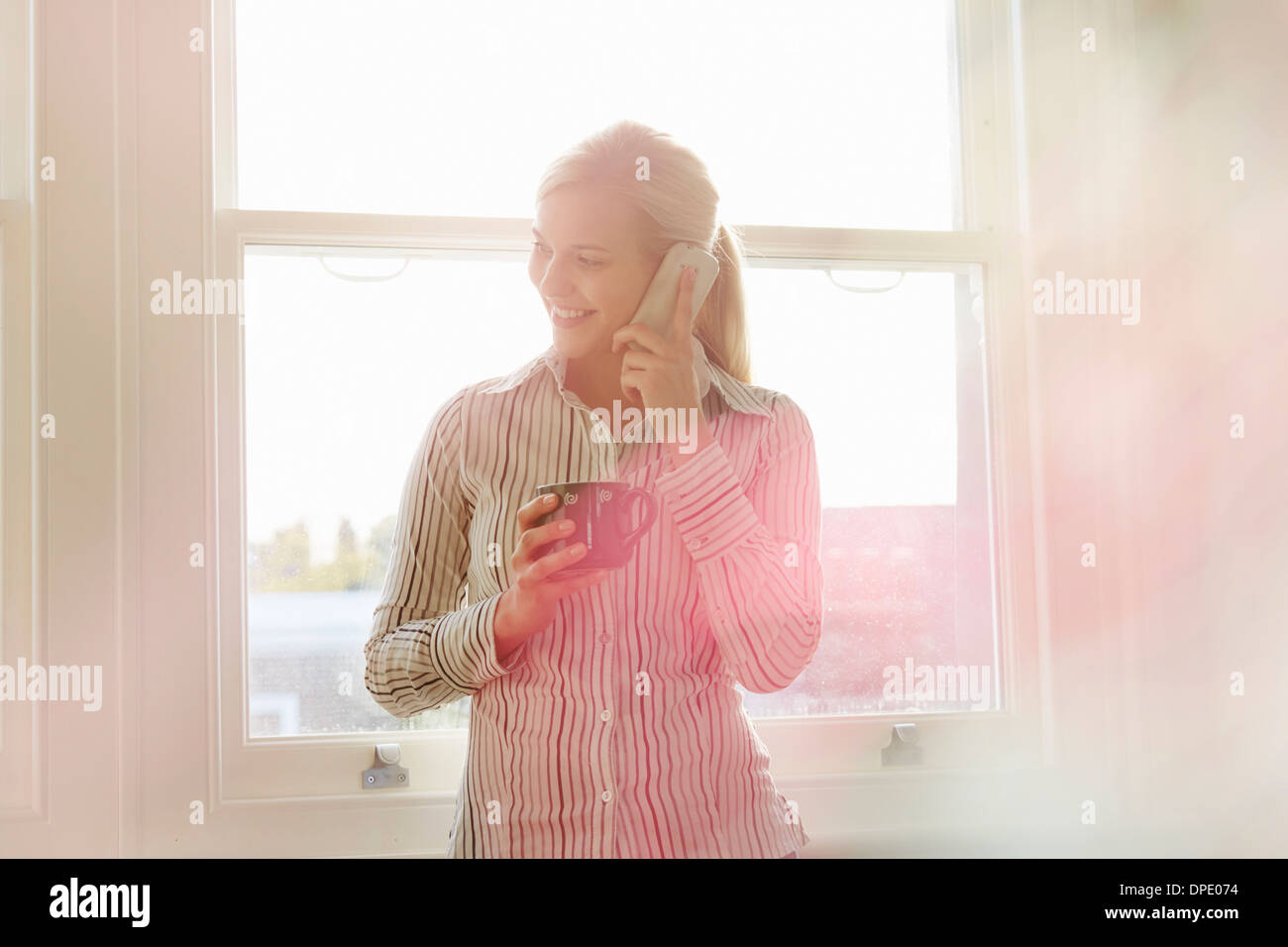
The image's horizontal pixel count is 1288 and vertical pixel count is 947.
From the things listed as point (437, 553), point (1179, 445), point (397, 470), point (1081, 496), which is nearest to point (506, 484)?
point (437, 553)

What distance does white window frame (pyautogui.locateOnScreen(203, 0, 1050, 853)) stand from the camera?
145 centimetres

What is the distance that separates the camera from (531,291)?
156 cm

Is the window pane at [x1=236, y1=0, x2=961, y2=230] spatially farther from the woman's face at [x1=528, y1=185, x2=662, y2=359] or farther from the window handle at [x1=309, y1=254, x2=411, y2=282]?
the woman's face at [x1=528, y1=185, x2=662, y2=359]

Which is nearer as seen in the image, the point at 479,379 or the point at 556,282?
the point at 556,282

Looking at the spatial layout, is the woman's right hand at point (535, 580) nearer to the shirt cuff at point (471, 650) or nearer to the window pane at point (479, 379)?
the shirt cuff at point (471, 650)

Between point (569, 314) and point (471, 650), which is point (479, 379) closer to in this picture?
point (569, 314)

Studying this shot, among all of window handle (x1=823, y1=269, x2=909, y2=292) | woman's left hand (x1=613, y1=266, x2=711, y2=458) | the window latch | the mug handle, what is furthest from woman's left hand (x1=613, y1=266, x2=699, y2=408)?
the window latch

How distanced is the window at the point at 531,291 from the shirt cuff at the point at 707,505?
0.40 m

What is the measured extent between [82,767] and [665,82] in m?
1.33

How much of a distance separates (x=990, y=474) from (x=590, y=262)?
2.68ft

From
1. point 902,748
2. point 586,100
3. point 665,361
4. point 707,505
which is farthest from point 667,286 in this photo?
point 902,748

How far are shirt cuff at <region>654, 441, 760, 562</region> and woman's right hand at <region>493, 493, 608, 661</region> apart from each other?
0.11 meters

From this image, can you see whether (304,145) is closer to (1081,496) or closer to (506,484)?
(506,484)
